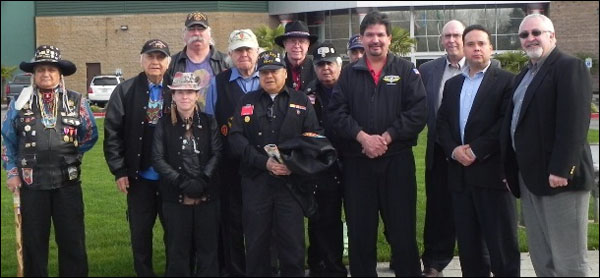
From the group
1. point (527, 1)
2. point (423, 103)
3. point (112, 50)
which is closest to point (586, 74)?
point (423, 103)

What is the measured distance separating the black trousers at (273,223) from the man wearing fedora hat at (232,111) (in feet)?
1.78

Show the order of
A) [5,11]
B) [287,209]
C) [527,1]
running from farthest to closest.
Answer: [5,11]
[527,1]
[287,209]

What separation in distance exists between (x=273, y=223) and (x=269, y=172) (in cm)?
45

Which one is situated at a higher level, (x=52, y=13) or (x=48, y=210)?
(x=52, y=13)

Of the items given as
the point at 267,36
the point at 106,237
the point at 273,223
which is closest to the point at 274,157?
the point at 273,223

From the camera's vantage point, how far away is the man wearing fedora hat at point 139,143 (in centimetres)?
611

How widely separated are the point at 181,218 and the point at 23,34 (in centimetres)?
4535

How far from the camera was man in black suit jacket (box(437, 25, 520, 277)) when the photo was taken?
5660mm

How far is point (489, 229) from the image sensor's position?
566cm

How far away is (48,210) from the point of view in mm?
5953

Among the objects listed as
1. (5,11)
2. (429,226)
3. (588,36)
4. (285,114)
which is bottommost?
(429,226)

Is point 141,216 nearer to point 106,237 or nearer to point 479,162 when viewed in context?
point 106,237

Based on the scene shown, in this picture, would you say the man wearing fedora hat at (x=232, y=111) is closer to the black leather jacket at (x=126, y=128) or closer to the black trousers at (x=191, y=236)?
the black trousers at (x=191, y=236)

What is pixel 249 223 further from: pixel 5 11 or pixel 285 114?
pixel 5 11
